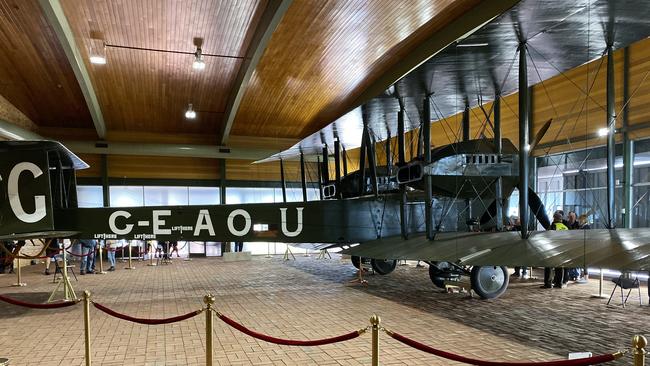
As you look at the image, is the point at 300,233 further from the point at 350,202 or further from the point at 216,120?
the point at 216,120

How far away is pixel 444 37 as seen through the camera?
10.5 m

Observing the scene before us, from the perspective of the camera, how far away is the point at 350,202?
868 cm

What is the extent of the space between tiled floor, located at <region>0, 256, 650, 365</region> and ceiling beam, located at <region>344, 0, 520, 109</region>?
12.6 ft

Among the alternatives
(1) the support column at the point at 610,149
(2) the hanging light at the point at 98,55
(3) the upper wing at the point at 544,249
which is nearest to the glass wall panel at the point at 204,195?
(2) the hanging light at the point at 98,55

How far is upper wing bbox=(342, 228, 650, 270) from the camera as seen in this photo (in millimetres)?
3980

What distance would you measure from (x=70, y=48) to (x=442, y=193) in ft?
30.8

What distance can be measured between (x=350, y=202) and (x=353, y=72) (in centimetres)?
600

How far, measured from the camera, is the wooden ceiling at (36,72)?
9758 millimetres

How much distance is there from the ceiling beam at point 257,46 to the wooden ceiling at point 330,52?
1.66 ft

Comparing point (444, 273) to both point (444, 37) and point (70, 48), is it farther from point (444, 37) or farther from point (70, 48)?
point (70, 48)

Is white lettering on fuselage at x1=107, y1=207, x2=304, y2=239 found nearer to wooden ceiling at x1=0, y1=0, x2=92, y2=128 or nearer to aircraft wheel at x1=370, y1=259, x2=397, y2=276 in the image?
aircraft wheel at x1=370, y1=259, x2=397, y2=276

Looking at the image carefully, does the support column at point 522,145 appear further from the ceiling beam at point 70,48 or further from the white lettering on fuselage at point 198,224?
the ceiling beam at point 70,48

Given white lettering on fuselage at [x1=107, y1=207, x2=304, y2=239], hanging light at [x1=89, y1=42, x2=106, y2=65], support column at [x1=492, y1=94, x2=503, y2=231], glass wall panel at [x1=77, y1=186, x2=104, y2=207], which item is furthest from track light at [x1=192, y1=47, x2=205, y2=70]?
glass wall panel at [x1=77, y1=186, x2=104, y2=207]

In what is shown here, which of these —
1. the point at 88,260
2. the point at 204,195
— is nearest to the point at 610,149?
the point at 88,260
